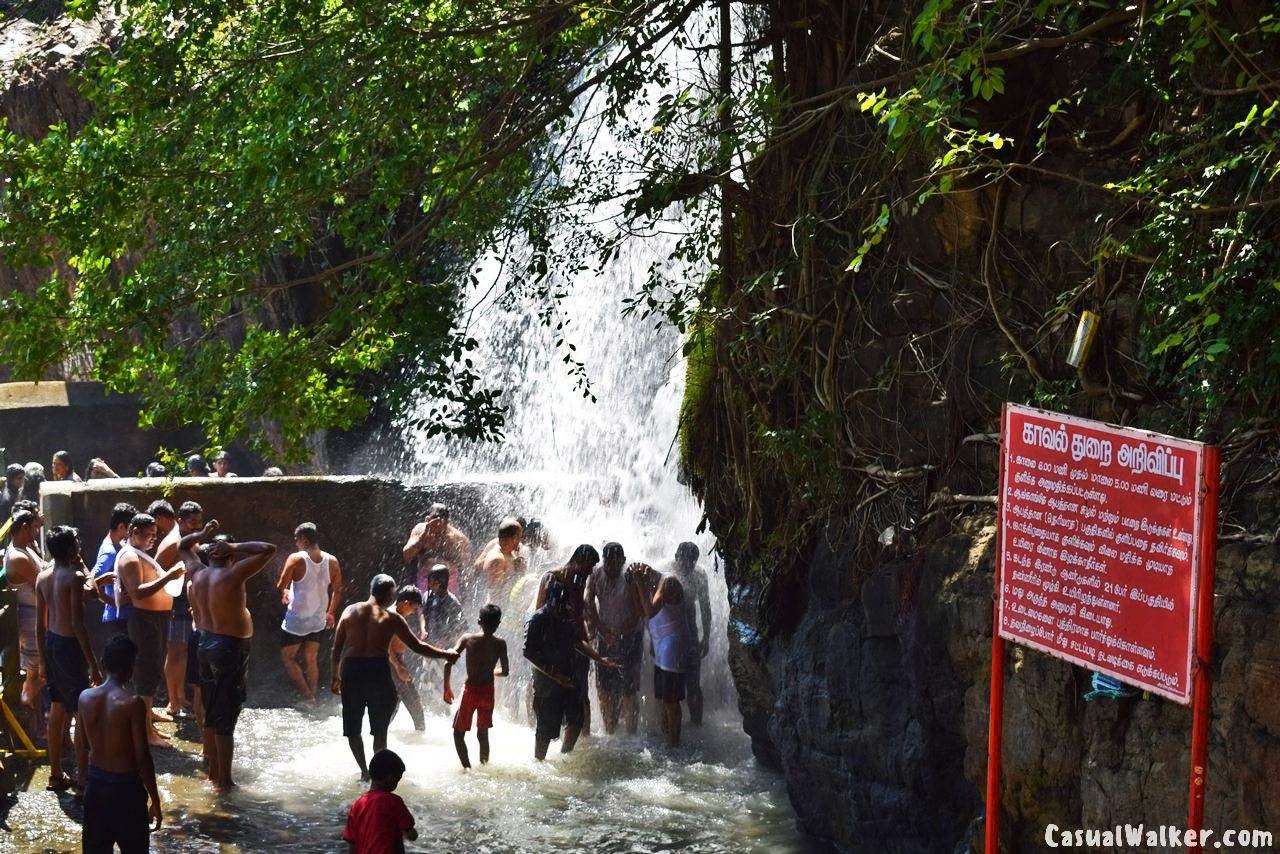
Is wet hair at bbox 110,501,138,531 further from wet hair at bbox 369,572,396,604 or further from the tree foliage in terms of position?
wet hair at bbox 369,572,396,604

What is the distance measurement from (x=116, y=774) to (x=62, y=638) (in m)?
2.37

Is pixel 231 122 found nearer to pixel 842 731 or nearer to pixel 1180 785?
pixel 842 731

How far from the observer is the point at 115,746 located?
6930mm

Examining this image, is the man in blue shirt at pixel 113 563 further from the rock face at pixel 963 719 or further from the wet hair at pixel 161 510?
the rock face at pixel 963 719

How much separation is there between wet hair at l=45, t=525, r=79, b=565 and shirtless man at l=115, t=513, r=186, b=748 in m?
1.31

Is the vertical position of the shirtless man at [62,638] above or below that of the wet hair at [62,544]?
below

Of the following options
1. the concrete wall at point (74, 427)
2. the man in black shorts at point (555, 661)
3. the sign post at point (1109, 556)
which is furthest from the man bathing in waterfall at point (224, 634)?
the concrete wall at point (74, 427)

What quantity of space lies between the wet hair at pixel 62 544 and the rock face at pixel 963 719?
457 cm

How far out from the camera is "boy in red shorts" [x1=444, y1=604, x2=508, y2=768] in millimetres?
10117

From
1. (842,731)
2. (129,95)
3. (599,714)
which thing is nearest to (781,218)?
(842,731)

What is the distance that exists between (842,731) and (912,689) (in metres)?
0.80

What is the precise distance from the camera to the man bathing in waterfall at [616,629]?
1159 cm

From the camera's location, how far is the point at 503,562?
12250mm

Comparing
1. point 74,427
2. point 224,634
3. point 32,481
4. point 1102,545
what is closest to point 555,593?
point 224,634
